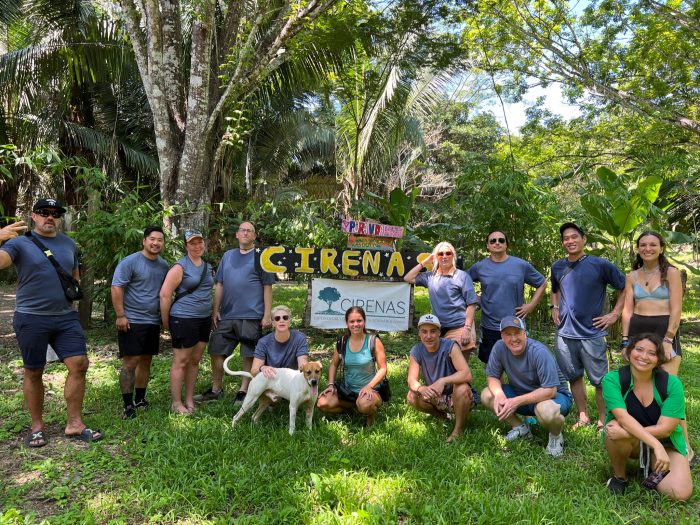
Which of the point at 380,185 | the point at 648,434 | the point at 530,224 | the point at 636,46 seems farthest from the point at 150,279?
the point at 380,185

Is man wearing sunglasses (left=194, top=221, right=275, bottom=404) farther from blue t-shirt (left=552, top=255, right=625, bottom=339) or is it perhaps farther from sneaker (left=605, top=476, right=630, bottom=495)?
sneaker (left=605, top=476, right=630, bottom=495)

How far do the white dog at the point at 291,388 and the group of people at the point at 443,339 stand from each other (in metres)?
0.12

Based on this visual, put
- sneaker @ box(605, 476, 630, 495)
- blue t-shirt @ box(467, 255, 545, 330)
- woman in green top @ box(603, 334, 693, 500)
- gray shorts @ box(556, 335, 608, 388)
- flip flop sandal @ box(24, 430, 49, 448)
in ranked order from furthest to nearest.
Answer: blue t-shirt @ box(467, 255, 545, 330) < gray shorts @ box(556, 335, 608, 388) < flip flop sandal @ box(24, 430, 49, 448) < sneaker @ box(605, 476, 630, 495) < woman in green top @ box(603, 334, 693, 500)

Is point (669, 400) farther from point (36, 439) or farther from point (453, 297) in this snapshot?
point (36, 439)

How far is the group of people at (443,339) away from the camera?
10.3 feet

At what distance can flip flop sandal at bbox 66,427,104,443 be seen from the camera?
3840 millimetres

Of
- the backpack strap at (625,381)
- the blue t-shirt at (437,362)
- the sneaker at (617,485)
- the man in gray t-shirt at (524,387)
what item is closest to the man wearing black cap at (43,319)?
the blue t-shirt at (437,362)

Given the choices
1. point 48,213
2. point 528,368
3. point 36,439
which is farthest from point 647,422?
point 48,213

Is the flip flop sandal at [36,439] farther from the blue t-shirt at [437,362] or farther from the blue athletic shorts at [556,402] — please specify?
the blue athletic shorts at [556,402]

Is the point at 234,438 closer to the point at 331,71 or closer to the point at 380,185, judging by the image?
the point at 331,71

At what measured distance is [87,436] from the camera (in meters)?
3.85

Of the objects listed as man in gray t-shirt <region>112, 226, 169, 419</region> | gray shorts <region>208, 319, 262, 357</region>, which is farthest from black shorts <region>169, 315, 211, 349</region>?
gray shorts <region>208, 319, 262, 357</region>

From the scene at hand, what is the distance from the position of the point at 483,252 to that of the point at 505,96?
5579 mm

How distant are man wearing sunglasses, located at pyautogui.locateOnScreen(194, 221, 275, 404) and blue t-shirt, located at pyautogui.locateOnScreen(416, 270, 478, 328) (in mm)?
1730
